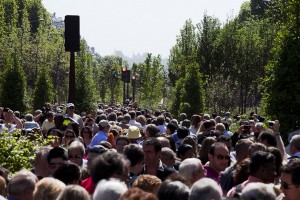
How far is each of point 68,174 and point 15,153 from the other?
3.49 m

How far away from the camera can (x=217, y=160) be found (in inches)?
384

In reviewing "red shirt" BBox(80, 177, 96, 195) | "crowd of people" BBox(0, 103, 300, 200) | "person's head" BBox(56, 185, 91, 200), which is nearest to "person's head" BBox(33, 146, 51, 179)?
"crowd of people" BBox(0, 103, 300, 200)

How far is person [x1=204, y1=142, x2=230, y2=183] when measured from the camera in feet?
31.9

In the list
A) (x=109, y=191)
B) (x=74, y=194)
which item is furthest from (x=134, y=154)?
(x=74, y=194)

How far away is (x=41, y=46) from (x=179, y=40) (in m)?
11.8

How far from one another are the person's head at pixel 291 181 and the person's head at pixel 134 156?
2.10 meters

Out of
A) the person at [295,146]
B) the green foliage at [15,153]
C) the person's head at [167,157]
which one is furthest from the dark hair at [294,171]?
the green foliage at [15,153]

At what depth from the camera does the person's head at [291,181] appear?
7137mm

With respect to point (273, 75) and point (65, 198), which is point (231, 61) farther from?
point (65, 198)

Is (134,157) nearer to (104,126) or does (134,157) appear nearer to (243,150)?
(243,150)

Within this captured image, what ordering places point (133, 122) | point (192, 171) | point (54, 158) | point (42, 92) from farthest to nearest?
point (42, 92), point (133, 122), point (54, 158), point (192, 171)

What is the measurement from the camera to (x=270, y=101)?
16.6 metres

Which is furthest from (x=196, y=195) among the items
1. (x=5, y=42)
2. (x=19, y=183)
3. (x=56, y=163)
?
(x=5, y=42)

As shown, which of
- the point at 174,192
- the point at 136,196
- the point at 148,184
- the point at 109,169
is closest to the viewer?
the point at 136,196
